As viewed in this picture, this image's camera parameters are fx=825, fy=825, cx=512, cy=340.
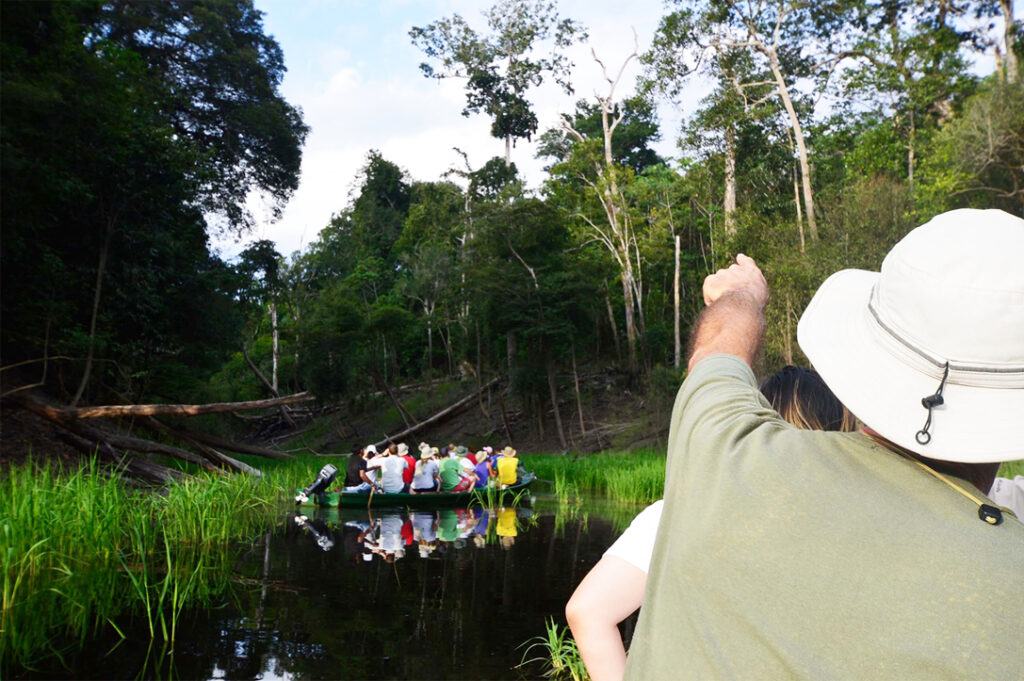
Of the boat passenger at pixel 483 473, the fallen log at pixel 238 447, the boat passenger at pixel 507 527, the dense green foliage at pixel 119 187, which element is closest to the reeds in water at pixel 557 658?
the boat passenger at pixel 507 527

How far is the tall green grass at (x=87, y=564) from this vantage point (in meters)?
4.53

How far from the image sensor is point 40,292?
1371 centimetres

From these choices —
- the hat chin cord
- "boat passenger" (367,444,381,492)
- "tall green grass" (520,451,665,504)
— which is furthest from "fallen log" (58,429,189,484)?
the hat chin cord

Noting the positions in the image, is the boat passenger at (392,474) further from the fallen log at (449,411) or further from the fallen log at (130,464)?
the fallen log at (449,411)

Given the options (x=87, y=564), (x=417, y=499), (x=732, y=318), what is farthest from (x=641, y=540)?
(x=417, y=499)

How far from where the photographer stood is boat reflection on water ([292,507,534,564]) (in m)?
8.23

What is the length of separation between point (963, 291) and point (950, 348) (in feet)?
0.20

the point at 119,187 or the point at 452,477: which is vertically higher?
the point at 119,187

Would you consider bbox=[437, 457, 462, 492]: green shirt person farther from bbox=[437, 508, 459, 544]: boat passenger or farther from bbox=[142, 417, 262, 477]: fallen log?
bbox=[142, 417, 262, 477]: fallen log

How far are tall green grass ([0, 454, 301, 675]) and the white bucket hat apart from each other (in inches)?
171

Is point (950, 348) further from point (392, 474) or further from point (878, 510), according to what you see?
point (392, 474)

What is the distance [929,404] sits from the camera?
84cm

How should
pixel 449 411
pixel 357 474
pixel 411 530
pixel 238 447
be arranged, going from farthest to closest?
1. pixel 449 411
2. pixel 238 447
3. pixel 357 474
4. pixel 411 530

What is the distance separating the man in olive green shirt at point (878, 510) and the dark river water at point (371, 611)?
3887 millimetres
